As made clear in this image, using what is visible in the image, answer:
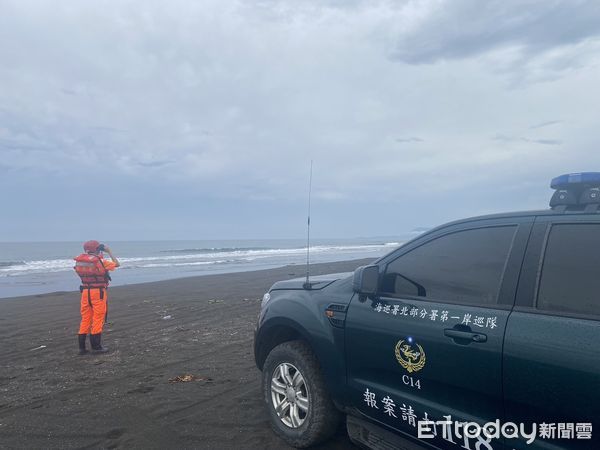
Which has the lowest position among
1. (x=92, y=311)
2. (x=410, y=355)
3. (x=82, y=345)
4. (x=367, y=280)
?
(x=82, y=345)

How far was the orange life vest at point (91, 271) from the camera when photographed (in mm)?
7355

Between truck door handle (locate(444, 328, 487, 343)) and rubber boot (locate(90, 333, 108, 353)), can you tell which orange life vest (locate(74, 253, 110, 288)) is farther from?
truck door handle (locate(444, 328, 487, 343))

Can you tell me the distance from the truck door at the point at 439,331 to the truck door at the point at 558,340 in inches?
3.0

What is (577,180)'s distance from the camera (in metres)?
2.93

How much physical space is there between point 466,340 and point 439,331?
7.6 inches

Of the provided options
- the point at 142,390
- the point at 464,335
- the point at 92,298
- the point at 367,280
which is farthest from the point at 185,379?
the point at 464,335

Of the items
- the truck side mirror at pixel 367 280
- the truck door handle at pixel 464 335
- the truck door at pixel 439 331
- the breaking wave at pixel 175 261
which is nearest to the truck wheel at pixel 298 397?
the truck door at pixel 439 331

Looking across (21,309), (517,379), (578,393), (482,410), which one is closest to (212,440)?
(482,410)

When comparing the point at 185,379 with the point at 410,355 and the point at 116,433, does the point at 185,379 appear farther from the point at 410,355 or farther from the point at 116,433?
the point at 410,355

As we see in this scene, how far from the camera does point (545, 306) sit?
248cm

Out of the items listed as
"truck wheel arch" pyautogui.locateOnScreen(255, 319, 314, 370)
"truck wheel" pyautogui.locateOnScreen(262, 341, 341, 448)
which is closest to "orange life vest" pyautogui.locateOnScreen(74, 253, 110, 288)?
"truck wheel arch" pyautogui.locateOnScreen(255, 319, 314, 370)

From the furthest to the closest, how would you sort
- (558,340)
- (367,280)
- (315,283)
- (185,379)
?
(185,379) → (315,283) → (367,280) → (558,340)

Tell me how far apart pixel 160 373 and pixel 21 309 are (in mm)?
8774

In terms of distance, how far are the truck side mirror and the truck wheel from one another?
85 cm
